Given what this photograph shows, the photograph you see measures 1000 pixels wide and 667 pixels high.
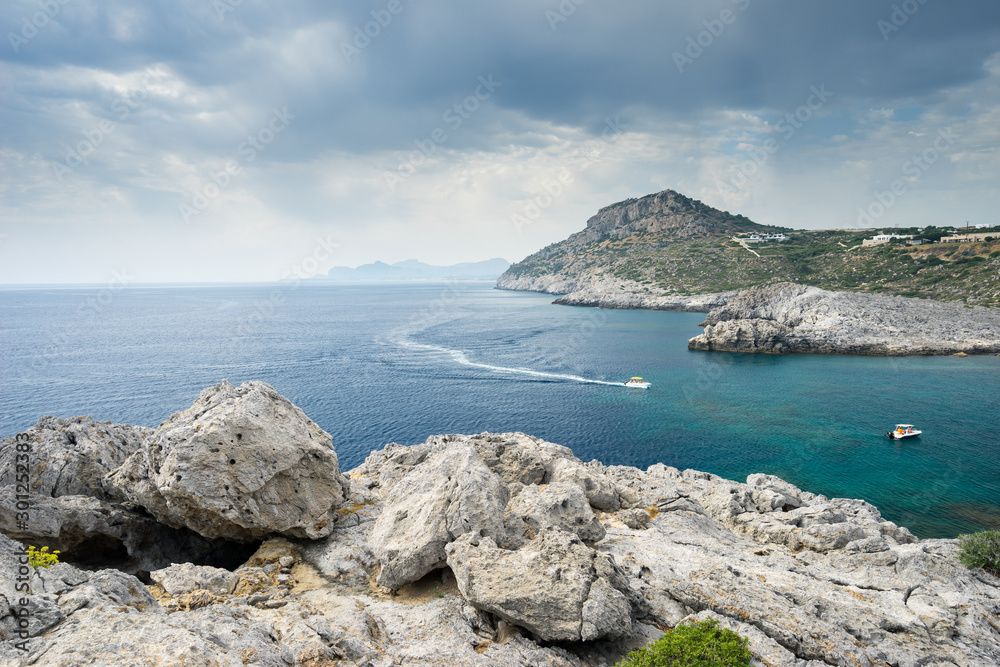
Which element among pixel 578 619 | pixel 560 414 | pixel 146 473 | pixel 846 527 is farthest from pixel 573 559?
pixel 560 414

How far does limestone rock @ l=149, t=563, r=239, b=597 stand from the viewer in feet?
44.1

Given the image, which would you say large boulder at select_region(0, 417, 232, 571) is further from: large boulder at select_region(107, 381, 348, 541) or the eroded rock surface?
the eroded rock surface

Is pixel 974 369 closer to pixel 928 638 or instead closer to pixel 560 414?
pixel 560 414

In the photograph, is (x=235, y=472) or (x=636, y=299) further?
(x=636, y=299)

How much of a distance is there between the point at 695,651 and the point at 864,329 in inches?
4253

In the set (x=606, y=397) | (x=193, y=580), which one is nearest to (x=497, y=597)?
(x=193, y=580)

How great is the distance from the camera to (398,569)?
47.2 ft

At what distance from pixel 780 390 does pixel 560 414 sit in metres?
35.8

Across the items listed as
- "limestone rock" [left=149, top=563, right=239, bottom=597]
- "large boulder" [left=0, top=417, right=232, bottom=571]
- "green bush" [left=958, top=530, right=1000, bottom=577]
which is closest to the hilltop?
"green bush" [left=958, top=530, right=1000, bottom=577]

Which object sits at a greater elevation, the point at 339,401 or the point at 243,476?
the point at 243,476

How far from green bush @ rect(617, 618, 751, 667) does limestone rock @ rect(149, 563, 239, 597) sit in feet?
37.2

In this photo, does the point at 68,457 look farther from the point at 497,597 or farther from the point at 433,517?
the point at 497,597

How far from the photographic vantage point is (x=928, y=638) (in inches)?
519

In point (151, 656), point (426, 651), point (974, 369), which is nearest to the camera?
point (151, 656)
